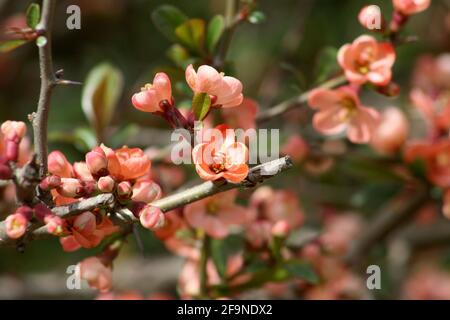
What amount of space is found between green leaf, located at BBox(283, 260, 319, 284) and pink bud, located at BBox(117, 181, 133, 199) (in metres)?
0.50

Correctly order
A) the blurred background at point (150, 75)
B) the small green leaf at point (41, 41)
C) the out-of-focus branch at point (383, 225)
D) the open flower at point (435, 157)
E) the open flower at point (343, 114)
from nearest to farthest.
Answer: the small green leaf at point (41, 41) → the open flower at point (343, 114) → the open flower at point (435, 157) → the out-of-focus branch at point (383, 225) → the blurred background at point (150, 75)

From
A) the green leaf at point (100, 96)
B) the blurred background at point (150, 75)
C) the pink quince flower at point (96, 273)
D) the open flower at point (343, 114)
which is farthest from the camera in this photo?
the blurred background at point (150, 75)

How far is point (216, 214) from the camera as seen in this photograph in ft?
5.02

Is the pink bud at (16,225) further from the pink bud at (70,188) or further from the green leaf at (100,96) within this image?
the green leaf at (100,96)

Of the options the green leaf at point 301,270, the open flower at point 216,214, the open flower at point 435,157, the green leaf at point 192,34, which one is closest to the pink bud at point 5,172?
the open flower at point 216,214

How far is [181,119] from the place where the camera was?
124cm

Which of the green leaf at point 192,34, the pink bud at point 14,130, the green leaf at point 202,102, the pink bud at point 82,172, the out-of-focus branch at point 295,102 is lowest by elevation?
the pink bud at point 82,172

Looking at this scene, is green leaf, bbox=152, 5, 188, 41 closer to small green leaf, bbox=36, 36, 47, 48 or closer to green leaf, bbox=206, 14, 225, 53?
green leaf, bbox=206, 14, 225, 53

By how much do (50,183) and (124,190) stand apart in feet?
0.38

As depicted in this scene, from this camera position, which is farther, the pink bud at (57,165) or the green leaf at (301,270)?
the green leaf at (301,270)

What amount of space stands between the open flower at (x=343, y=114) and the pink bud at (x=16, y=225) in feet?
2.31

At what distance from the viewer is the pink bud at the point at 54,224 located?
1091mm

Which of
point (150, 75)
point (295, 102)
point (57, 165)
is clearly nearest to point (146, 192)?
point (57, 165)

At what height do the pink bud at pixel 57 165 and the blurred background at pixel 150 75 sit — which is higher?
the blurred background at pixel 150 75
